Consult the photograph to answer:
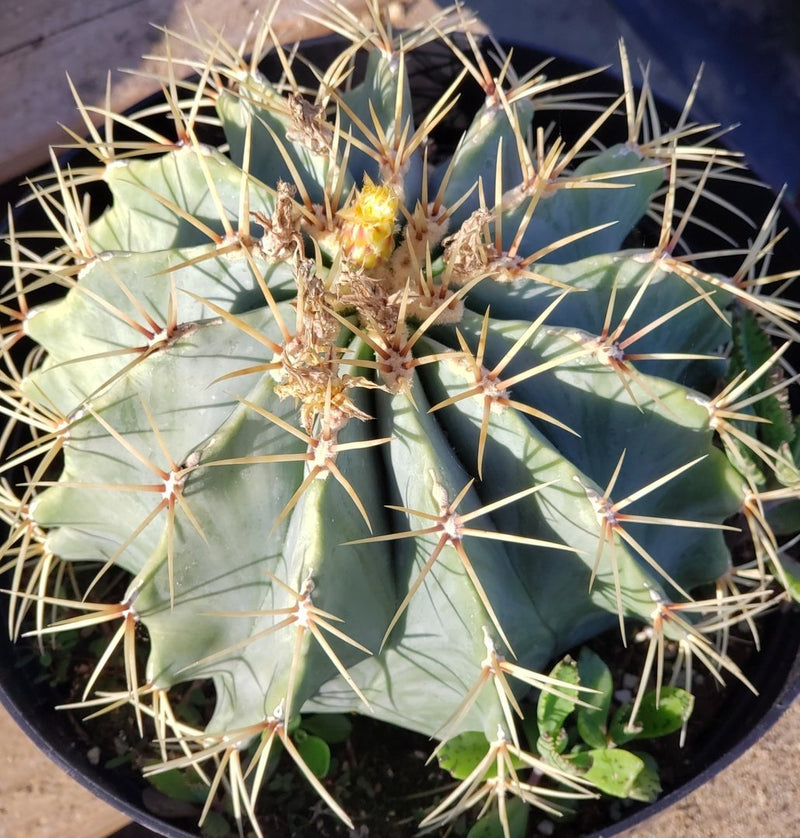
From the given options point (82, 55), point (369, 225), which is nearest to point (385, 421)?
point (369, 225)

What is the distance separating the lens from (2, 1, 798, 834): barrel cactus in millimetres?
704

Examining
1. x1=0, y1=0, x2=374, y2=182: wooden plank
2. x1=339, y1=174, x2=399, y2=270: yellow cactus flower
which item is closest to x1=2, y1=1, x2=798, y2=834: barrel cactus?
x1=339, y1=174, x2=399, y2=270: yellow cactus flower

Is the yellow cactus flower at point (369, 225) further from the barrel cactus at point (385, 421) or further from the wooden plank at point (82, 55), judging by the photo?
the wooden plank at point (82, 55)

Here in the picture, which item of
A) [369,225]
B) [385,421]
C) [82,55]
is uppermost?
[82,55]

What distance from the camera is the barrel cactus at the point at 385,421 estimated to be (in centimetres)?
70

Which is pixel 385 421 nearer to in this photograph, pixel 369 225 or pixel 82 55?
pixel 369 225

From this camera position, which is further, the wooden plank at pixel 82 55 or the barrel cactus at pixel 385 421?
the wooden plank at pixel 82 55

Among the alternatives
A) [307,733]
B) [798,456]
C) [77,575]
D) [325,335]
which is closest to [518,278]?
[325,335]

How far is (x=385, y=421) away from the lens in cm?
75

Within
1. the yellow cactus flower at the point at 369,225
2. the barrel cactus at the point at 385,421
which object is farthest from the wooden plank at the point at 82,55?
the yellow cactus flower at the point at 369,225

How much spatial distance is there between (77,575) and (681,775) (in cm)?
85

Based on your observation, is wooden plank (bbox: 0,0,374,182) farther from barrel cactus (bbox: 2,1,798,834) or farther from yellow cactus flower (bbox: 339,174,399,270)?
yellow cactus flower (bbox: 339,174,399,270)

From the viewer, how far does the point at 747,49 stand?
5.84 ft

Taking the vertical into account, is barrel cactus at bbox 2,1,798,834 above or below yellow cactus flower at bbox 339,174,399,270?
below
